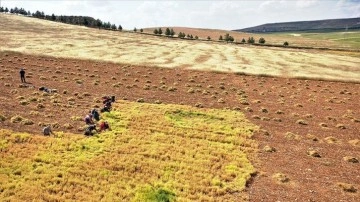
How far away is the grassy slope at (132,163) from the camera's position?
24359mm

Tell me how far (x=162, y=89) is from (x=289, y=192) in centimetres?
3332

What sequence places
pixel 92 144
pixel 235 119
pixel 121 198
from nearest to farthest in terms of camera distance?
pixel 121 198 < pixel 92 144 < pixel 235 119

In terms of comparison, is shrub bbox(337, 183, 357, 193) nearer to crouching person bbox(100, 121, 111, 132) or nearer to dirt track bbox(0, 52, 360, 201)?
dirt track bbox(0, 52, 360, 201)

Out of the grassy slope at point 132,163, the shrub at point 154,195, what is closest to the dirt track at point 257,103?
the grassy slope at point 132,163

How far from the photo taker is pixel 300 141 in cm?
3669

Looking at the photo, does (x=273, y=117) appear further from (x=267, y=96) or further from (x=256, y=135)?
(x=267, y=96)

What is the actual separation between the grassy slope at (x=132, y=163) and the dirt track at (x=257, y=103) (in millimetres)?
2393

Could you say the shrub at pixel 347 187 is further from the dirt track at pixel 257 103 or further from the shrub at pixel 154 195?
the shrub at pixel 154 195

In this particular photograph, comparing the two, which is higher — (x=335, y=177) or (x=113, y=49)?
(x=113, y=49)

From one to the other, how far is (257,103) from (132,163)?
27356 mm

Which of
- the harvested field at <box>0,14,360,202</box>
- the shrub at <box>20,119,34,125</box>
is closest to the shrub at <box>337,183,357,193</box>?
the harvested field at <box>0,14,360,202</box>

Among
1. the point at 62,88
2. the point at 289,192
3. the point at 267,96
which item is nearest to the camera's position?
the point at 289,192

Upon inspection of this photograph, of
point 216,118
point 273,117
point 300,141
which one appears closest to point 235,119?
point 216,118

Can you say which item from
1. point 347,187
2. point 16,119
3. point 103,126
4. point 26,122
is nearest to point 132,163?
point 103,126
